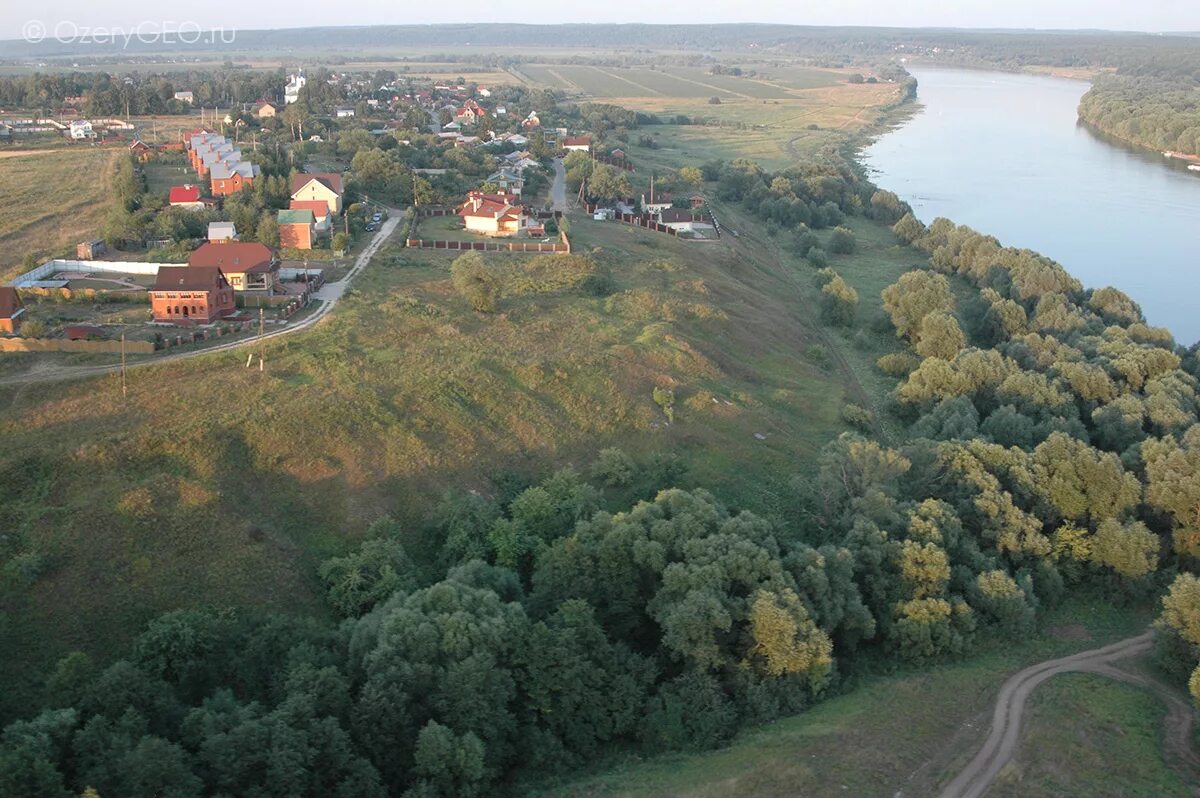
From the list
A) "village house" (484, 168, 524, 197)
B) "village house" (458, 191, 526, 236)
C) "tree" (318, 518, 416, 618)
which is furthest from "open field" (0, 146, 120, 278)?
"tree" (318, 518, 416, 618)

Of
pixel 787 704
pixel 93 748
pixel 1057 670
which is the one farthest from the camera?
pixel 1057 670

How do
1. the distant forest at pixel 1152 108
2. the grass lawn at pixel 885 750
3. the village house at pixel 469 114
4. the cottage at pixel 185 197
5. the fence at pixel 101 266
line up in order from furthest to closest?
the distant forest at pixel 1152 108, the village house at pixel 469 114, the cottage at pixel 185 197, the fence at pixel 101 266, the grass lawn at pixel 885 750

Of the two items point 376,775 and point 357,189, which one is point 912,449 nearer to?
point 376,775

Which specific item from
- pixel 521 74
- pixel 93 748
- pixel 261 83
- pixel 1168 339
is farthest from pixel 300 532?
pixel 521 74

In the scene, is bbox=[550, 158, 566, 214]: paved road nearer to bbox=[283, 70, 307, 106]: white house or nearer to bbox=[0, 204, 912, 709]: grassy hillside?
bbox=[0, 204, 912, 709]: grassy hillside

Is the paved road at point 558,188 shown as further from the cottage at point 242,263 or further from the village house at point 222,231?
the cottage at point 242,263

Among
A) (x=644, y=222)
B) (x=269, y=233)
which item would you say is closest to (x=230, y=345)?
(x=269, y=233)

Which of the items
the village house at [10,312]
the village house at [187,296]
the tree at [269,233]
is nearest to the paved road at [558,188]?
the tree at [269,233]
